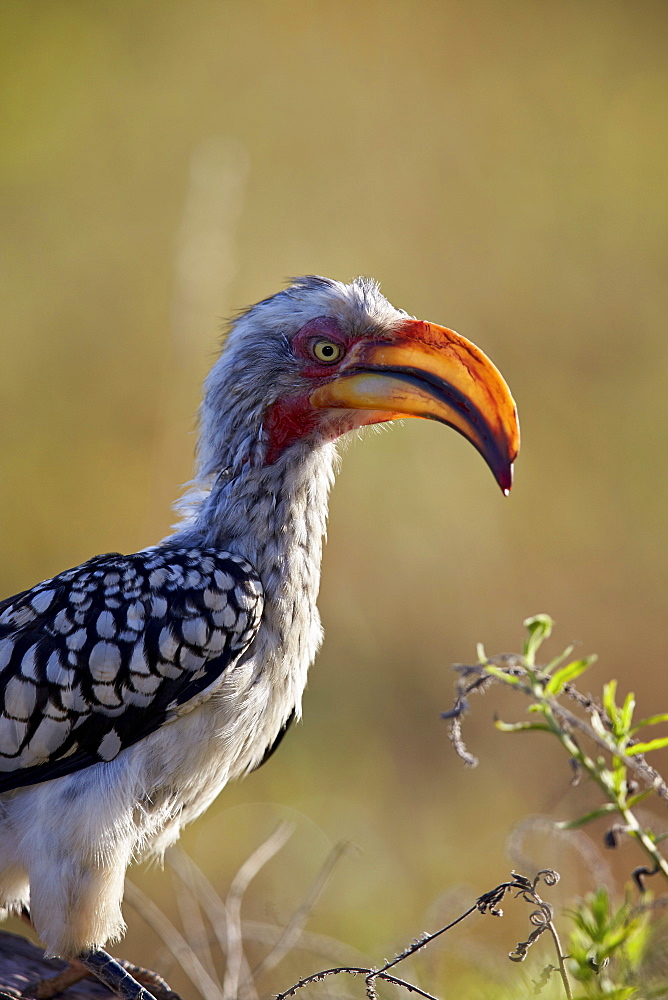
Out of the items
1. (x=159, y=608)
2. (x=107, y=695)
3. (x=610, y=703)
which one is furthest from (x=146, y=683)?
(x=610, y=703)

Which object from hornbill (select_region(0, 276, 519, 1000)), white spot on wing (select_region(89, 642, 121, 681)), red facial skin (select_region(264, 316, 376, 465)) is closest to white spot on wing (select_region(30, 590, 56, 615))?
hornbill (select_region(0, 276, 519, 1000))

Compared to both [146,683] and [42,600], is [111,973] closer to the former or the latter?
[146,683]

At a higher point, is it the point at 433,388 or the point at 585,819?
the point at 433,388

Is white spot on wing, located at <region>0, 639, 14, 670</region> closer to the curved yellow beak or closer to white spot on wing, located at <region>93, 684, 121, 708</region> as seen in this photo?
white spot on wing, located at <region>93, 684, 121, 708</region>

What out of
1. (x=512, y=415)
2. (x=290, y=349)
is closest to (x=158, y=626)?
(x=290, y=349)

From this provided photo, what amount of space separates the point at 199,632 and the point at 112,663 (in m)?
0.25

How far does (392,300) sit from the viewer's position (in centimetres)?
693

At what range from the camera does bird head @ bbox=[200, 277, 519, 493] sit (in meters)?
2.62

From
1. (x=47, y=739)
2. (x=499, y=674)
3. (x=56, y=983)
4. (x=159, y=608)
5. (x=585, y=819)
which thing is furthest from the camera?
(x=56, y=983)

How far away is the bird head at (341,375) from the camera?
2.62m

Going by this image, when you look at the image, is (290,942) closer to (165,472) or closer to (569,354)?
(165,472)

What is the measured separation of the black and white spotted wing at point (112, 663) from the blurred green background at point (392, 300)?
226 centimetres

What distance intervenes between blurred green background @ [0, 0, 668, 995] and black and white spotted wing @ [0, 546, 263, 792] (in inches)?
89.0

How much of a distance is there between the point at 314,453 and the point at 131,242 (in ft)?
16.1
